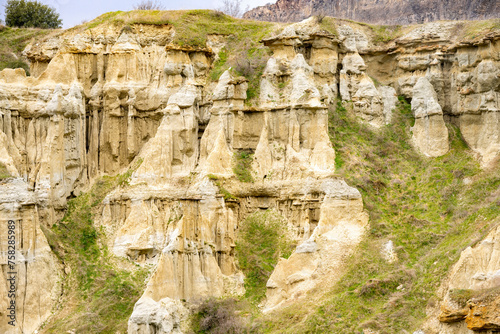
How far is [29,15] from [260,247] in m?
31.3

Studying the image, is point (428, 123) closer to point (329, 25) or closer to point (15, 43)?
point (329, 25)

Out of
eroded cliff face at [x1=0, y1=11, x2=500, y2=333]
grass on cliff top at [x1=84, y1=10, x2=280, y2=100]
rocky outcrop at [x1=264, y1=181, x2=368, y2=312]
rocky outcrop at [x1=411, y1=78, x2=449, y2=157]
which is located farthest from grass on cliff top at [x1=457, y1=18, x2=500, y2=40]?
rocky outcrop at [x1=264, y1=181, x2=368, y2=312]

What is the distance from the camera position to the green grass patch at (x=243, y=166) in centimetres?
4209

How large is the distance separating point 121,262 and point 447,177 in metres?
18.5

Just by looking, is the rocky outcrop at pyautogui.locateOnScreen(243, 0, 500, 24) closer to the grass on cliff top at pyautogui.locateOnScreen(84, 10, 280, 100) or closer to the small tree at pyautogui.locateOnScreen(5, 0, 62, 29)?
the grass on cliff top at pyautogui.locateOnScreen(84, 10, 280, 100)

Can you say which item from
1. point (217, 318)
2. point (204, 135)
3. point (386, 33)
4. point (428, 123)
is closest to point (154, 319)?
point (217, 318)

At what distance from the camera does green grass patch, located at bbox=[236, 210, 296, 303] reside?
39281 mm

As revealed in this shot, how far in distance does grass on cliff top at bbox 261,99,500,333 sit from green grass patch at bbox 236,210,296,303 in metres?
3.62

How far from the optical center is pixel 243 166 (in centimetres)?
4266

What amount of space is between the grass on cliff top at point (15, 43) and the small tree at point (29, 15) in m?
5.25

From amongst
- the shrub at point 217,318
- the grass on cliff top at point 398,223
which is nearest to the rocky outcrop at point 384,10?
the grass on cliff top at point 398,223

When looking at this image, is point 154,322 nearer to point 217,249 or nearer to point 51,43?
point 217,249

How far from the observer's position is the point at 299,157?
1654 inches

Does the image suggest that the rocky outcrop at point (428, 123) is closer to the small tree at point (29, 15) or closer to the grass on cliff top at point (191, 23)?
the grass on cliff top at point (191, 23)
